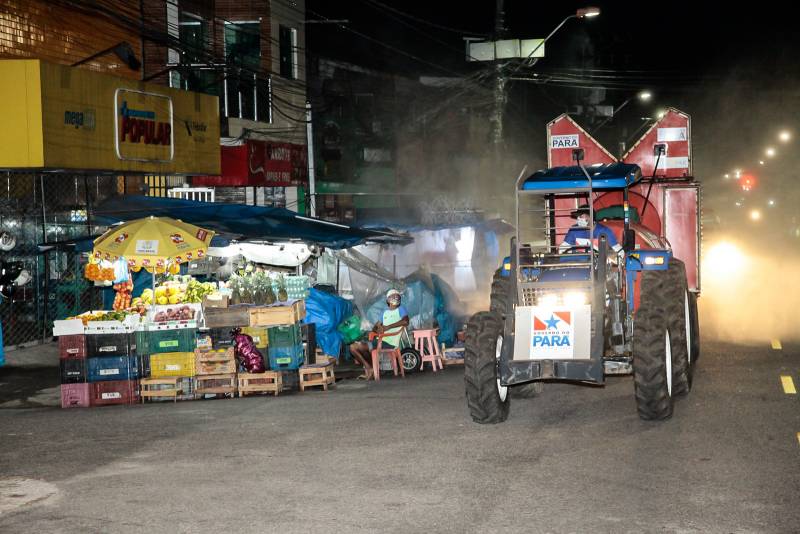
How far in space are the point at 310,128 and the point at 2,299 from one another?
12.0 metres

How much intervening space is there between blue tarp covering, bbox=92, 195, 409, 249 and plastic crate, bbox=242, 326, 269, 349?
2642 mm

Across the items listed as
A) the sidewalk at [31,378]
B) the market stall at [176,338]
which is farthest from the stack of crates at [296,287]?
the sidewalk at [31,378]

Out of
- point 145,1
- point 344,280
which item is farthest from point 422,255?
point 145,1

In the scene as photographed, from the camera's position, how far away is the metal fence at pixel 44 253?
18.6 meters

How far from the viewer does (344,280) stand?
71.1 feet

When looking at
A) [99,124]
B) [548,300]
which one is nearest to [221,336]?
[548,300]

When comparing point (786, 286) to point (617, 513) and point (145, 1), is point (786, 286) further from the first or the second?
point (617, 513)

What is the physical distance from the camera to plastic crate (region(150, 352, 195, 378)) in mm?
14000

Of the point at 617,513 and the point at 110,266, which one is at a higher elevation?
the point at 110,266

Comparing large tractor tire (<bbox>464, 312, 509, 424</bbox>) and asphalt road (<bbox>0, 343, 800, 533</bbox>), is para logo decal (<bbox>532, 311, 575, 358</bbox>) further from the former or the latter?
asphalt road (<bbox>0, 343, 800, 533</bbox>)

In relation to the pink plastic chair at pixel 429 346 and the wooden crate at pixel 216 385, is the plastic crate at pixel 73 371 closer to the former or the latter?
the wooden crate at pixel 216 385

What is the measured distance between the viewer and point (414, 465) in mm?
8953

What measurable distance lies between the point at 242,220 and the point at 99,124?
3431 mm

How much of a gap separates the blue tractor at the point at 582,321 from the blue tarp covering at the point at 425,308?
599 cm
